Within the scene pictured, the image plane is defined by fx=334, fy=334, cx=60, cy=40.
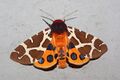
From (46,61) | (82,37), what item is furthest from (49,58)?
(82,37)

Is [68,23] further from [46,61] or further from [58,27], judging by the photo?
[46,61]

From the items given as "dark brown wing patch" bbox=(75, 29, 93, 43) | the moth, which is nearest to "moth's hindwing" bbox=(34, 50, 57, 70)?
the moth

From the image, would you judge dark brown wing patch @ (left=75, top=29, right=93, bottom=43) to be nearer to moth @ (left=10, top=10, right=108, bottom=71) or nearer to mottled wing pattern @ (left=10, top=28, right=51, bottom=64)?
moth @ (left=10, top=10, right=108, bottom=71)

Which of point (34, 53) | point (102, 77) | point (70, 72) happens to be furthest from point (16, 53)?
point (102, 77)

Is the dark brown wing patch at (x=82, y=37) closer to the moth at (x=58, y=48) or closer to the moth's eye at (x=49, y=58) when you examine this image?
the moth at (x=58, y=48)

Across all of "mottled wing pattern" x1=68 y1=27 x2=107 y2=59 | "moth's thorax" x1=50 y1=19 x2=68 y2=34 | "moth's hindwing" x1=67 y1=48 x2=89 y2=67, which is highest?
"moth's thorax" x1=50 y1=19 x2=68 y2=34

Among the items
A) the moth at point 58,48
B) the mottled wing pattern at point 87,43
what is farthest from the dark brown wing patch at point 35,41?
the mottled wing pattern at point 87,43
